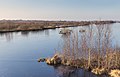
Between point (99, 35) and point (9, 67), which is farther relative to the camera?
point (9, 67)

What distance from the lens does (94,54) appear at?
2792 centimetres

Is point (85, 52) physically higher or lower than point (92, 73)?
higher

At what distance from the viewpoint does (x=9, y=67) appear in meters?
29.0

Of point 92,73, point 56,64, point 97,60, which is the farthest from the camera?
point 56,64

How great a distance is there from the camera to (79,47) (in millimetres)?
30484

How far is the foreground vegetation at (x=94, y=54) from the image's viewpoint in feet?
83.8

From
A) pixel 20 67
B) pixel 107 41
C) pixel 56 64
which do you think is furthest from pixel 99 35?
pixel 20 67

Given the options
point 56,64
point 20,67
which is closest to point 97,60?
point 56,64

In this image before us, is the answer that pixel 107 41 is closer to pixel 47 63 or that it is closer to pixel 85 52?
pixel 85 52

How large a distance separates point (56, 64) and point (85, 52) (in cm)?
420

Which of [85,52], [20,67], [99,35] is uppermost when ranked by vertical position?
[99,35]

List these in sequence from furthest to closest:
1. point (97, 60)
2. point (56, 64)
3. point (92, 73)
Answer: point (56, 64) < point (97, 60) < point (92, 73)

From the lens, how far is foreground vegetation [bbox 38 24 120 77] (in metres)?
25.5

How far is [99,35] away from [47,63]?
8.51 meters
